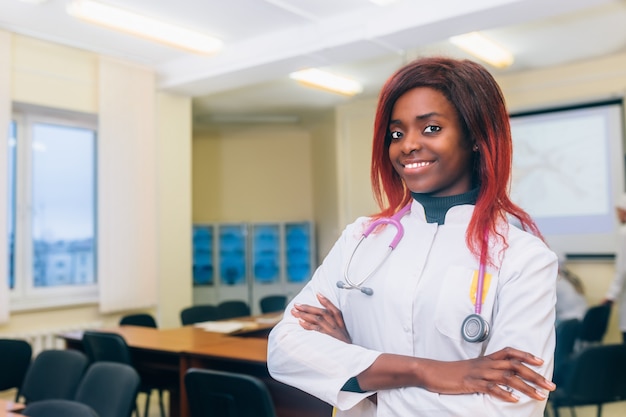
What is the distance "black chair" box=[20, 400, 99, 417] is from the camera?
2.10 m

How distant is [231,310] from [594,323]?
2989 millimetres

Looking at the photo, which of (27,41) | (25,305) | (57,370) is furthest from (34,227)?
(57,370)

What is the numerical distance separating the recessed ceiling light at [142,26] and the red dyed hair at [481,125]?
11.5ft

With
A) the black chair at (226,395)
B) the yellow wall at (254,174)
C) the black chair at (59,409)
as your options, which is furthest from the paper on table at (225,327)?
the yellow wall at (254,174)

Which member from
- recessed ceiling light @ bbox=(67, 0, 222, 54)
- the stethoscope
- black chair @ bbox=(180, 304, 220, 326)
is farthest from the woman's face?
black chair @ bbox=(180, 304, 220, 326)

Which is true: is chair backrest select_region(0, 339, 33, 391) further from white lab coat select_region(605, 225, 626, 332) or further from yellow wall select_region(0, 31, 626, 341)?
white lab coat select_region(605, 225, 626, 332)

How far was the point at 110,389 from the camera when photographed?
256 centimetres

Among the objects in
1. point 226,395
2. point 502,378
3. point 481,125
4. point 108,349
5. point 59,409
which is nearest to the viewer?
point 502,378

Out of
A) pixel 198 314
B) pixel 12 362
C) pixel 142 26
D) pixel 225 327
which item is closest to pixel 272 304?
pixel 198 314

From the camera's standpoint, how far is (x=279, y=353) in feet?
3.75

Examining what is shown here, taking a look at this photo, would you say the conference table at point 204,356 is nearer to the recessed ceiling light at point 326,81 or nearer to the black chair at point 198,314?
the black chair at point 198,314

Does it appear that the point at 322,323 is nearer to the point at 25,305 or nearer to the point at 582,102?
the point at 25,305

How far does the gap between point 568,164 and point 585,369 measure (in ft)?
10.7

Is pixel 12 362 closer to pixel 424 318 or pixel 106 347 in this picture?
pixel 106 347
